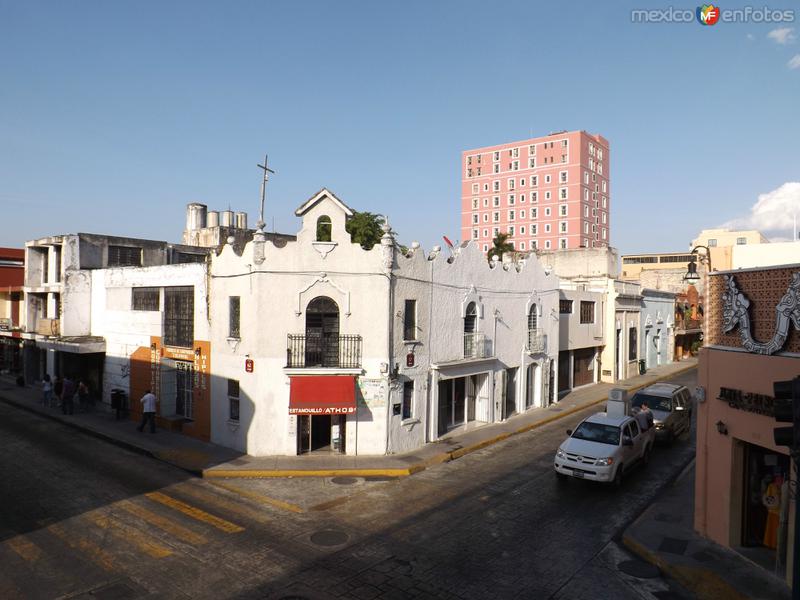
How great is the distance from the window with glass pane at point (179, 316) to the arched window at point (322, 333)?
6.30 meters

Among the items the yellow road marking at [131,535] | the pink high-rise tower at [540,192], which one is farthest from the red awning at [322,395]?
the pink high-rise tower at [540,192]

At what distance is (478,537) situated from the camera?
41.4ft

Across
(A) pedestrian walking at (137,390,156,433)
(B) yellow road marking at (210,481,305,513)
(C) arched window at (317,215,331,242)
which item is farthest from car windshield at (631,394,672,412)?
(A) pedestrian walking at (137,390,156,433)

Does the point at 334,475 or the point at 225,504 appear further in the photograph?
the point at 334,475

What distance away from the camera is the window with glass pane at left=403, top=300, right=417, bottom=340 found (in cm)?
2030

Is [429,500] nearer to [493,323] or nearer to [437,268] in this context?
[437,268]

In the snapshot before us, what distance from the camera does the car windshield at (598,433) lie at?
1683cm

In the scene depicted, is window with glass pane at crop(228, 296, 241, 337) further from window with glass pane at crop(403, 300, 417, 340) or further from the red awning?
window with glass pane at crop(403, 300, 417, 340)

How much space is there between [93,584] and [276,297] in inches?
403

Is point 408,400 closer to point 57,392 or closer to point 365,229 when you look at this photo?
point 57,392

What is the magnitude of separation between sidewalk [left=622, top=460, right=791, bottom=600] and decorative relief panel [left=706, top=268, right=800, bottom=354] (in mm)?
4464

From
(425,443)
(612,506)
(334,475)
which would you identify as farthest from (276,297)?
(612,506)

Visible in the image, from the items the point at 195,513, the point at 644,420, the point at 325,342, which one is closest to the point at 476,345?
the point at 644,420

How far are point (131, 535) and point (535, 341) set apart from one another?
67.6 feet
